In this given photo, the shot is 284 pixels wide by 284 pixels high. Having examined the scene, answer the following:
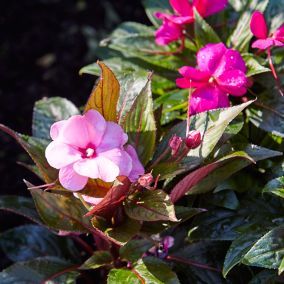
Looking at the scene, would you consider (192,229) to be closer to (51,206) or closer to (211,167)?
(211,167)

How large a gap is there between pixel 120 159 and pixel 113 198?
0.39ft

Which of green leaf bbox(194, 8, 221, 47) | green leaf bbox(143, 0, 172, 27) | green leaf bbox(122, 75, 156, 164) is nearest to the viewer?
green leaf bbox(122, 75, 156, 164)

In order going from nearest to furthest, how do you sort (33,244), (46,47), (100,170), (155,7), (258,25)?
(100,170)
(258,25)
(33,244)
(155,7)
(46,47)

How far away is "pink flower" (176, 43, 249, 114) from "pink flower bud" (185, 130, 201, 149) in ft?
0.63

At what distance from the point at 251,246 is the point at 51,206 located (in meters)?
0.52

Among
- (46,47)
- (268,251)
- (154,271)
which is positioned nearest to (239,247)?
(268,251)

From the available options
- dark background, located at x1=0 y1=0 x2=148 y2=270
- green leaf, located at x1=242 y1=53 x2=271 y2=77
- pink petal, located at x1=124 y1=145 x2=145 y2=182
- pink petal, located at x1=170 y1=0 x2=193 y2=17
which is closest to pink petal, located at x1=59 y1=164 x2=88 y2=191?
pink petal, located at x1=124 y1=145 x2=145 y2=182

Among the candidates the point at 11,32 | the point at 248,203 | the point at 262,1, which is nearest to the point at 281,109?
the point at 248,203

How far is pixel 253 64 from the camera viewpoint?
168cm

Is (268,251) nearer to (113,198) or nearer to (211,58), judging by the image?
(113,198)

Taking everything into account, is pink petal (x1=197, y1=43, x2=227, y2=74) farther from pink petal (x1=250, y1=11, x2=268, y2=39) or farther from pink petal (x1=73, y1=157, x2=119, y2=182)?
pink petal (x1=73, y1=157, x2=119, y2=182)

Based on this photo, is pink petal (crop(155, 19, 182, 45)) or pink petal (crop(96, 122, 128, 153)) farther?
pink petal (crop(155, 19, 182, 45))

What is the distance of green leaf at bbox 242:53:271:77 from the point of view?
163cm

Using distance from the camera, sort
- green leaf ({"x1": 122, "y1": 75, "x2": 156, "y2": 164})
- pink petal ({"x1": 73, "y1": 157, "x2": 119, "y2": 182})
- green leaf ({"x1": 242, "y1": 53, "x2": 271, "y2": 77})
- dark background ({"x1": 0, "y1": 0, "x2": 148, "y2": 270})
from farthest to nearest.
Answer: dark background ({"x1": 0, "y1": 0, "x2": 148, "y2": 270}), green leaf ({"x1": 242, "y1": 53, "x2": 271, "y2": 77}), green leaf ({"x1": 122, "y1": 75, "x2": 156, "y2": 164}), pink petal ({"x1": 73, "y1": 157, "x2": 119, "y2": 182})
